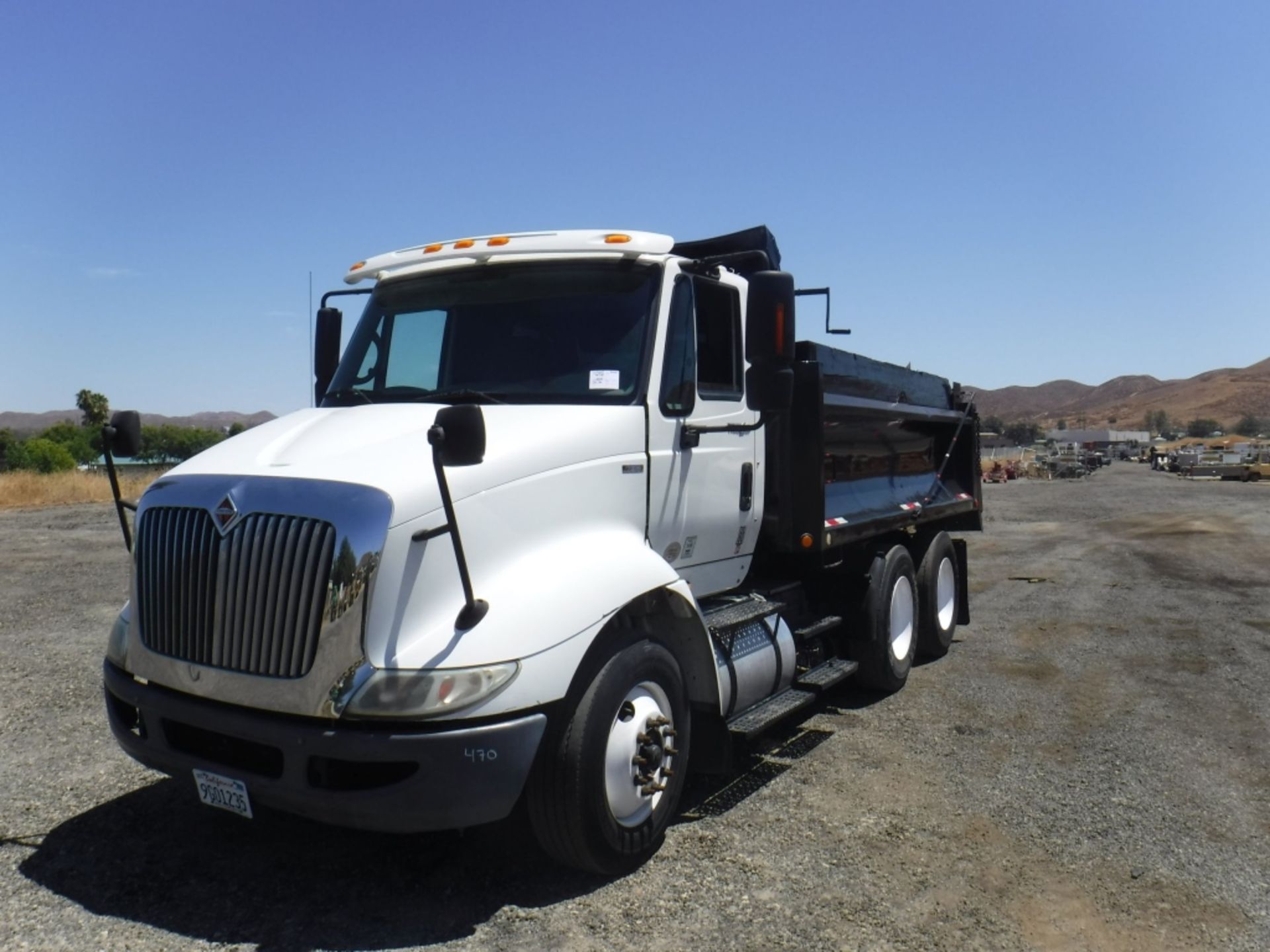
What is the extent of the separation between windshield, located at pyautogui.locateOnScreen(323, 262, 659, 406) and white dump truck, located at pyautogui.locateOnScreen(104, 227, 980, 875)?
1 centimetres

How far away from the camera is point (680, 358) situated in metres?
5.14

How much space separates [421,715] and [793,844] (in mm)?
1979

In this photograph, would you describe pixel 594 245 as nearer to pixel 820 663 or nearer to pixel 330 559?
pixel 330 559

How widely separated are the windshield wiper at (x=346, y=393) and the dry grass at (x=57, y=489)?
22.3 meters

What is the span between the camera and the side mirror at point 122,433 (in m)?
4.62

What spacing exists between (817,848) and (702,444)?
1.97m

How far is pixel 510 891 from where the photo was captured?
13.8 ft

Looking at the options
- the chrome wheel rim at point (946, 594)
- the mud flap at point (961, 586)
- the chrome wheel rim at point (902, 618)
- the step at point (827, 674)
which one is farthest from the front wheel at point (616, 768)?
the mud flap at point (961, 586)

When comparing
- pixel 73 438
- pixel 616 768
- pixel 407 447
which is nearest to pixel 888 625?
pixel 616 768

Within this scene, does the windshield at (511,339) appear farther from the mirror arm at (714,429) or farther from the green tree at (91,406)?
the green tree at (91,406)

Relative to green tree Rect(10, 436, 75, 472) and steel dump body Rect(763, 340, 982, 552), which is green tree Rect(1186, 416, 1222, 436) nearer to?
green tree Rect(10, 436, 75, 472)

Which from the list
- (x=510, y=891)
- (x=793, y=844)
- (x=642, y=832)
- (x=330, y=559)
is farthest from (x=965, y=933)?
(x=330, y=559)

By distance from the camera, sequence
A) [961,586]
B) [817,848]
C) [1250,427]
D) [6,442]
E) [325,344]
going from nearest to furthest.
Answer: [817,848] < [325,344] < [961,586] < [6,442] < [1250,427]

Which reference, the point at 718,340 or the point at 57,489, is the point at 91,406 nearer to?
the point at 57,489
